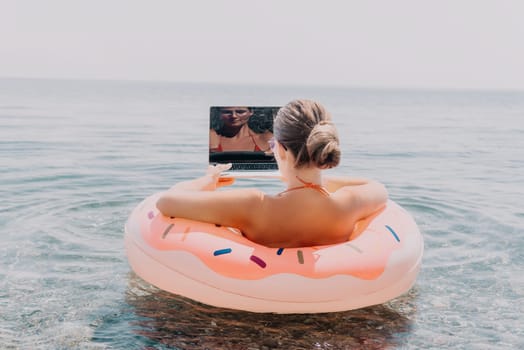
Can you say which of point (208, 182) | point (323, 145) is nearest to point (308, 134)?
point (323, 145)

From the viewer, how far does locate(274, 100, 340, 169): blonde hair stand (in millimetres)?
3248

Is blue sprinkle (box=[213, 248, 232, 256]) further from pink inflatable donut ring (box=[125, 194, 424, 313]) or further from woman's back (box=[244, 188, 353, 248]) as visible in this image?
woman's back (box=[244, 188, 353, 248])

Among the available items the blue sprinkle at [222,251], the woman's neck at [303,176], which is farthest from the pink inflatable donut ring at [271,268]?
the woman's neck at [303,176]

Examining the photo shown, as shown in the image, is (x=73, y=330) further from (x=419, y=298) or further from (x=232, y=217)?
(x=419, y=298)

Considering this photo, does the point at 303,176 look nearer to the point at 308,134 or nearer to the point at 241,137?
the point at 308,134

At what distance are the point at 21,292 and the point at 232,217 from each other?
4.77 feet

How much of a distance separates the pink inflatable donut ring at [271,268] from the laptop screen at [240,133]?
766mm

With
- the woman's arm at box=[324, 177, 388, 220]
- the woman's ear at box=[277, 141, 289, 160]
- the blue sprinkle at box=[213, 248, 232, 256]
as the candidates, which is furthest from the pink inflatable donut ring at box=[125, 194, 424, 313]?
the woman's ear at box=[277, 141, 289, 160]

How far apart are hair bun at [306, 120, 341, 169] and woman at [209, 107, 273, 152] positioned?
108 centimetres

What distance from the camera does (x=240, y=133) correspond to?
4.33 metres

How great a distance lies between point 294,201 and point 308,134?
36cm

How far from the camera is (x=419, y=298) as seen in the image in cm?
404

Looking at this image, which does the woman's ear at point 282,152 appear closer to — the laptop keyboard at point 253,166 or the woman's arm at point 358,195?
the woman's arm at point 358,195

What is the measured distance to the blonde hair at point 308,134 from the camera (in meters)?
3.25
